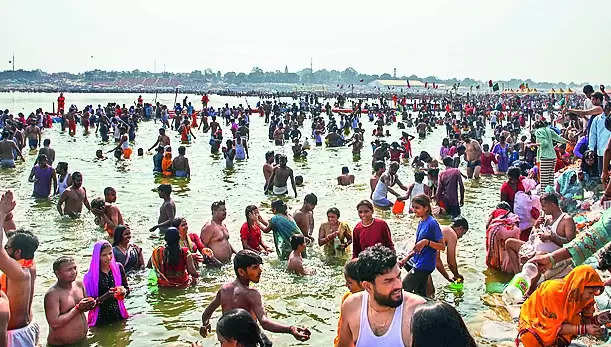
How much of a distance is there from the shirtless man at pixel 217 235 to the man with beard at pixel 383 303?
5156 mm

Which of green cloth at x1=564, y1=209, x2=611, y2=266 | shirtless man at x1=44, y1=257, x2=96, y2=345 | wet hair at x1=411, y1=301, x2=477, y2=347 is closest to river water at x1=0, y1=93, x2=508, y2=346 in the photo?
shirtless man at x1=44, y1=257, x2=96, y2=345

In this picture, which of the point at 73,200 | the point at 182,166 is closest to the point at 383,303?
the point at 73,200

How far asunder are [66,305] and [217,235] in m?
3.14

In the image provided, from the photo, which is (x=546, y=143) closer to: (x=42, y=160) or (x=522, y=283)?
(x=522, y=283)

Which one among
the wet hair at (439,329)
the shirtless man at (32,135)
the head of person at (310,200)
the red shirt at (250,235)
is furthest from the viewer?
the shirtless man at (32,135)

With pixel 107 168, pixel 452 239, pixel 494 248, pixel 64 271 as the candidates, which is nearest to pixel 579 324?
pixel 452 239

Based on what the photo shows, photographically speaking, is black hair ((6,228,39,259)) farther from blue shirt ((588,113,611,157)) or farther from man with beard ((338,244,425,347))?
blue shirt ((588,113,611,157))

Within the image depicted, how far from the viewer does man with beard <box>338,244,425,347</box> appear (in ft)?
10.7

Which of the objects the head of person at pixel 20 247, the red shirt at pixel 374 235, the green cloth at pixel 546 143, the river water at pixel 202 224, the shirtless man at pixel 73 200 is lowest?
the river water at pixel 202 224

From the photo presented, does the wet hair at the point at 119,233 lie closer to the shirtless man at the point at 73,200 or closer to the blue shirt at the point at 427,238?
the blue shirt at the point at 427,238

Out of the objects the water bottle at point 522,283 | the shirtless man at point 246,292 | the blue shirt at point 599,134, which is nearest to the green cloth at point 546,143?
the blue shirt at point 599,134

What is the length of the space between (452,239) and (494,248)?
148cm

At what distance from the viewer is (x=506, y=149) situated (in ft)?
59.9

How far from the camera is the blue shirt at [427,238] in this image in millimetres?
6096
